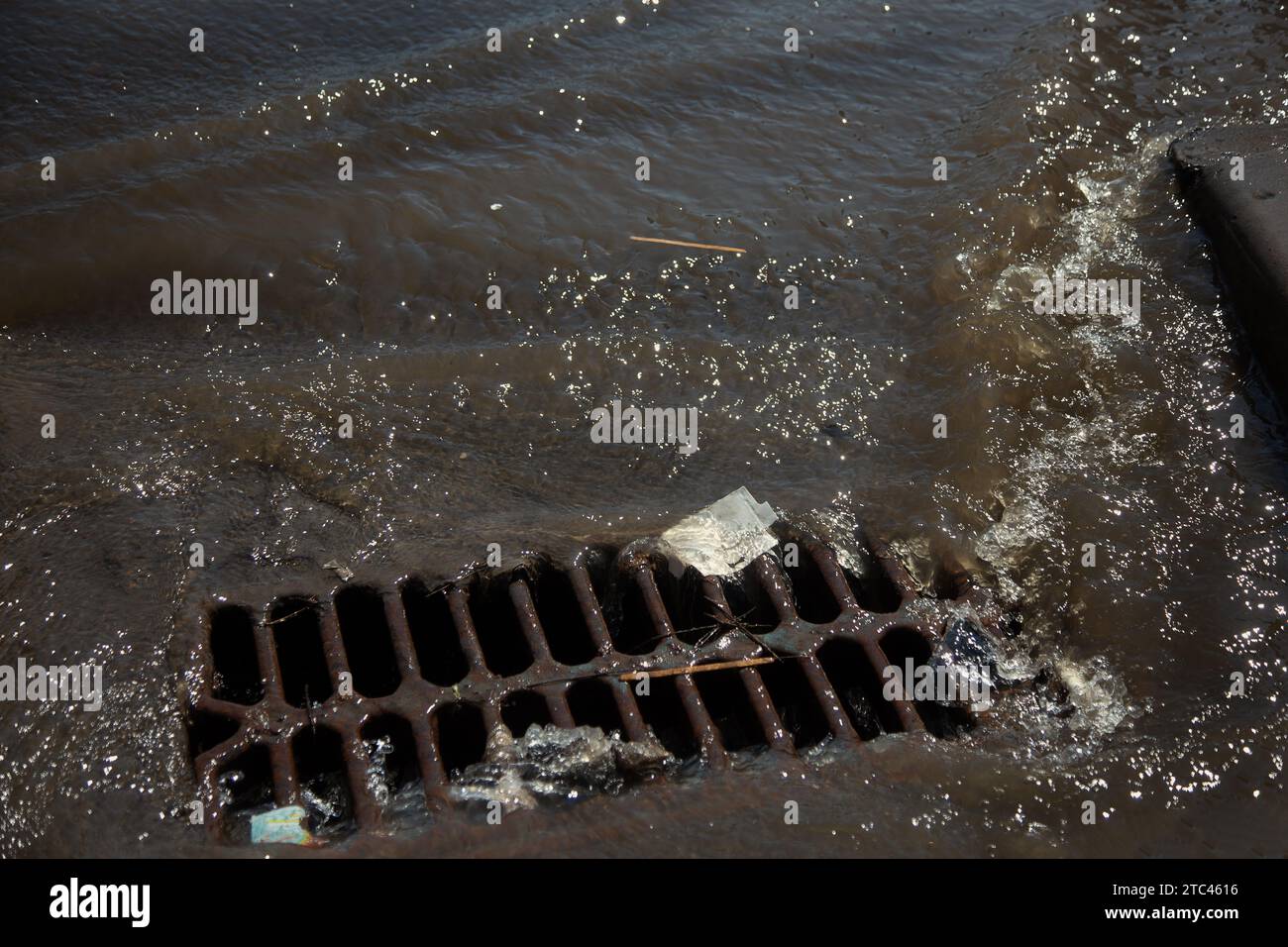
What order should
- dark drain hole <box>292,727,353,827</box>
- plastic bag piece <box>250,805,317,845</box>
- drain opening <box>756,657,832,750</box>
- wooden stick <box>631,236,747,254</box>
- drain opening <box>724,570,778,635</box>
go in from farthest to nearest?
wooden stick <box>631,236,747,254</box> → drain opening <box>724,570,778,635</box> → drain opening <box>756,657,832,750</box> → dark drain hole <box>292,727,353,827</box> → plastic bag piece <box>250,805,317,845</box>

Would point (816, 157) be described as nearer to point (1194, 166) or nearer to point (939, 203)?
point (939, 203)

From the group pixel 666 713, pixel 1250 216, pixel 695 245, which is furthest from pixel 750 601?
pixel 1250 216

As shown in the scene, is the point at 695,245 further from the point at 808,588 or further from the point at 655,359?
the point at 808,588

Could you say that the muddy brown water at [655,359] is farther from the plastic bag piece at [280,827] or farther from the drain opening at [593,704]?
the drain opening at [593,704]

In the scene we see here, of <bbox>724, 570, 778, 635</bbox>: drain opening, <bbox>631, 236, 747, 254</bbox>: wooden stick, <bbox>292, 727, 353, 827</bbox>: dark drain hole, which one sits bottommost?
<bbox>292, 727, 353, 827</bbox>: dark drain hole

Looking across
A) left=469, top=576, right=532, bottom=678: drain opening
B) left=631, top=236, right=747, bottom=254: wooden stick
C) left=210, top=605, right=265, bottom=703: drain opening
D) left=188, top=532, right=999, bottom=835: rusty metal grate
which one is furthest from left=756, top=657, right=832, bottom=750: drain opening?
left=631, top=236, right=747, bottom=254: wooden stick

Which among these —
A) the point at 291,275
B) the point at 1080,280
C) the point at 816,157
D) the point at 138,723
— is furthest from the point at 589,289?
the point at 138,723

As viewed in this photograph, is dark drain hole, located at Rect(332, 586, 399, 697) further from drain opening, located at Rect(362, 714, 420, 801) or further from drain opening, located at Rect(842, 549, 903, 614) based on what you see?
drain opening, located at Rect(842, 549, 903, 614)

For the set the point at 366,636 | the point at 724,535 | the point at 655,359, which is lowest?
the point at 366,636
